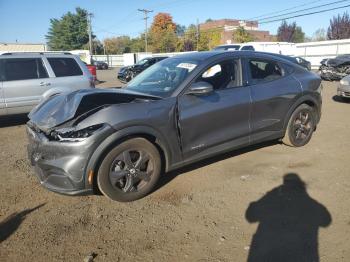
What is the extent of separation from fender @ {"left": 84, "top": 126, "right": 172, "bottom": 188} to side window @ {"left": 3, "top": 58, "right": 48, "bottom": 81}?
5796mm

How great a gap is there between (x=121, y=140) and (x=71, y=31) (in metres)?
95.1

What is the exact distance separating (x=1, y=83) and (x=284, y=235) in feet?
Answer: 24.9

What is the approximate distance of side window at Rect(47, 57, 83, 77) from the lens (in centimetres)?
936

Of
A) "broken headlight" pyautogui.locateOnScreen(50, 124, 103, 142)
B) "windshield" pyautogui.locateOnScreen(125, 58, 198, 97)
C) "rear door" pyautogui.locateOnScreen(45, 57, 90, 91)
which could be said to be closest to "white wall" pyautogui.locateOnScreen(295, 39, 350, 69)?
"rear door" pyautogui.locateOnScreen(45, 57, 90, 91)

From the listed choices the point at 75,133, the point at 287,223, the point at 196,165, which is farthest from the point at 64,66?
the point at 287,223

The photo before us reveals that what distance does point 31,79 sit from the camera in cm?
900

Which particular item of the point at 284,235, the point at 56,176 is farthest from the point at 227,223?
the point at 56,176

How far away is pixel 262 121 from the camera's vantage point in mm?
5621

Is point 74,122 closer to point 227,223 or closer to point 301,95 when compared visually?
point 227,223

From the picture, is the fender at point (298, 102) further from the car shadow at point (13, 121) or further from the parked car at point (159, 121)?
the car shadow at point (13, 121)

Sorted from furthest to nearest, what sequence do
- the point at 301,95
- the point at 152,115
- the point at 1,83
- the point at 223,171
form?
the point at 1,83 < the point at 301,95 < the point at 223,171 < the point at 152,115

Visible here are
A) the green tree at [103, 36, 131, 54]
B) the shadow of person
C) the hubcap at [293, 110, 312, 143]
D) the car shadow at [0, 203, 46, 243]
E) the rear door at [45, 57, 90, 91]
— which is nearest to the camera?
the shadow of person

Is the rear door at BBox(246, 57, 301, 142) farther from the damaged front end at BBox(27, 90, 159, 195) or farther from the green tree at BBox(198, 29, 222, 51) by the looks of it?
the green tree at BBox(198, 29, 222, 51)

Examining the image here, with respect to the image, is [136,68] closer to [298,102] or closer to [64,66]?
[64,66]
